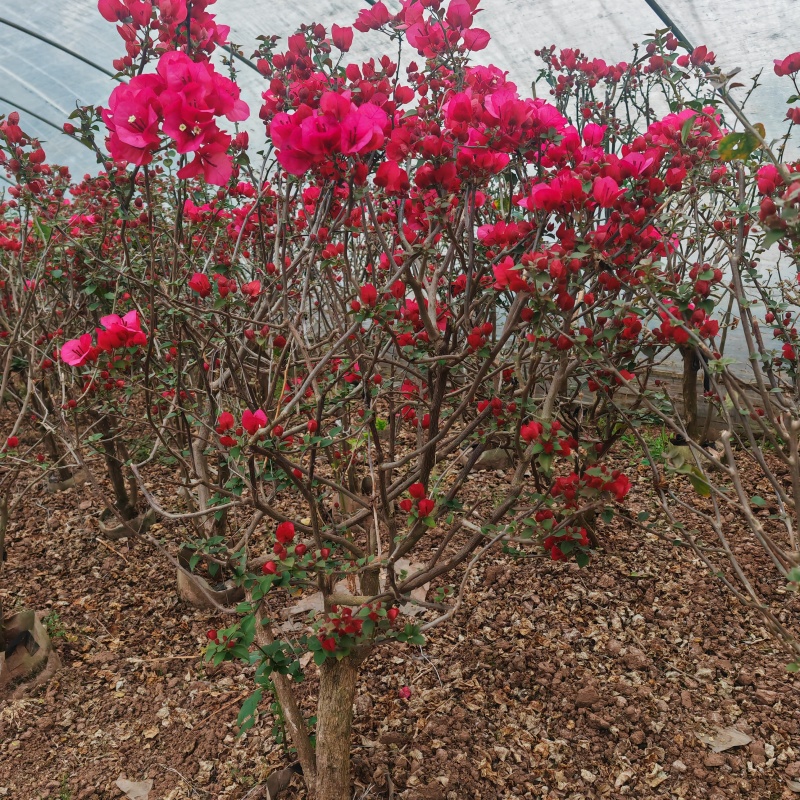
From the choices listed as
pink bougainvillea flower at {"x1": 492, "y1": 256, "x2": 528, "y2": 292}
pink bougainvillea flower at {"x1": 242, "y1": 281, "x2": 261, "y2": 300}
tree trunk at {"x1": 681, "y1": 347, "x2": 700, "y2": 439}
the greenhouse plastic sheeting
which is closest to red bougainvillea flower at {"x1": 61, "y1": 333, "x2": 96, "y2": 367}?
pink bougainvillea flower at {"x1": 242, "y1": 281, "x2": 261, "y2": 300}

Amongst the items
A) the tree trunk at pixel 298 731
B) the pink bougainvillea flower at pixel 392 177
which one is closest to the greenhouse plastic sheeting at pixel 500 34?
the pink bougainvillea flower at pixel 392 177

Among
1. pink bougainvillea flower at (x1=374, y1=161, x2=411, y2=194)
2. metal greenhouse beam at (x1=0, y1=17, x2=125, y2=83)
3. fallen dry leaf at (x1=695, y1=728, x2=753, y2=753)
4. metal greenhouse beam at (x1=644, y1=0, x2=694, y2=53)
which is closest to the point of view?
pink bougainvillea flower at (x1=374, y1=161, x2=411, y2=194)

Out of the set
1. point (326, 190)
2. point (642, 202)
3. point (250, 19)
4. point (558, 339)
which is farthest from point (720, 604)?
point (250, 19)

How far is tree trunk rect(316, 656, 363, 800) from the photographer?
1.77 meters

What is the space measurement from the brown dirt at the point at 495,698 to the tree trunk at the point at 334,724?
0.17 m

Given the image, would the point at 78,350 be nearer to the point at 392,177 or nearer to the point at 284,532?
the point at 284,532

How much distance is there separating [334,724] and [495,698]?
0.76 m

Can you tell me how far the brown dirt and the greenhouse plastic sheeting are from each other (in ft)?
8.36

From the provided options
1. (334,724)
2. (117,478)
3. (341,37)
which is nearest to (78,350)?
(334,724)

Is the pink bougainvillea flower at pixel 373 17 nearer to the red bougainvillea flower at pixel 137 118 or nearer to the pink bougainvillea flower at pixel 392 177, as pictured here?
the pink bougainvillea flower at pixel 392 177

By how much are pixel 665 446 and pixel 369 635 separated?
2519 millimetres

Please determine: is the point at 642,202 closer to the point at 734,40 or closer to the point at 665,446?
the point at 665,446

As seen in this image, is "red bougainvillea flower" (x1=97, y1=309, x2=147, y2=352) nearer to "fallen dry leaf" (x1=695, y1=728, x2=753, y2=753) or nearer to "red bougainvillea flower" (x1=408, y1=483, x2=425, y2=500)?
"red bougainvillea flower" (x1=408, y1=483, x2=425, y2=500)

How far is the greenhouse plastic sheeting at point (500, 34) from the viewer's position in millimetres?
3561
